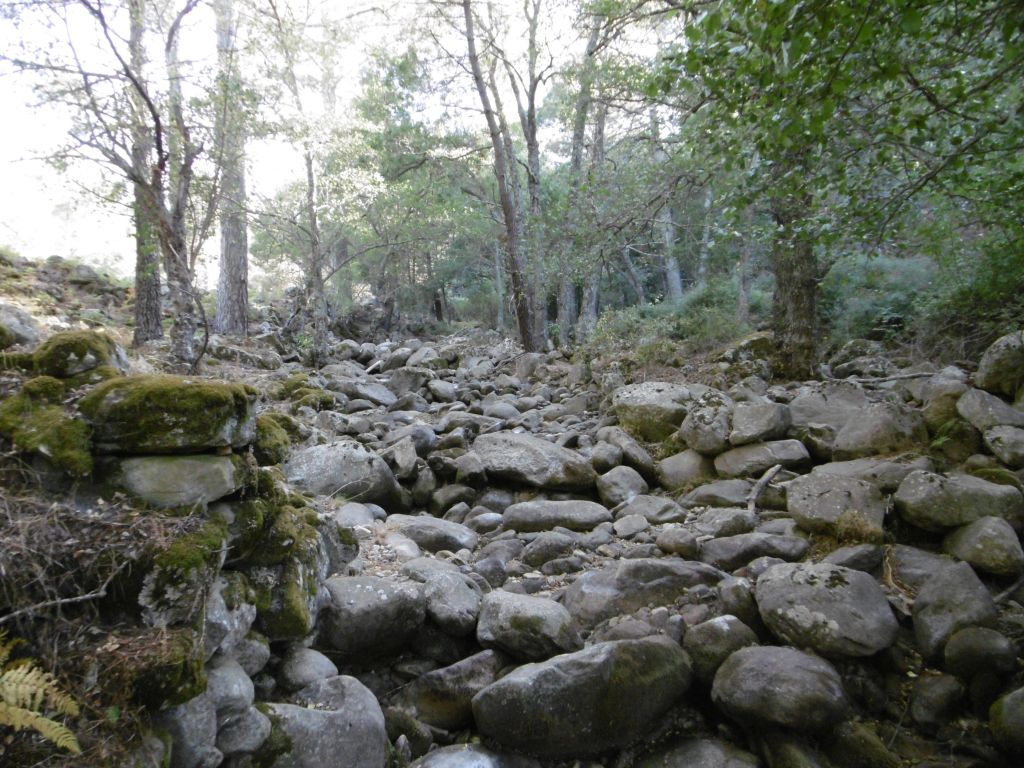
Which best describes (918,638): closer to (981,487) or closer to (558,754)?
(981,487)

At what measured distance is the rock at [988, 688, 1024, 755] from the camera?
109 inches

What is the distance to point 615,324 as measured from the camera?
12227 mm

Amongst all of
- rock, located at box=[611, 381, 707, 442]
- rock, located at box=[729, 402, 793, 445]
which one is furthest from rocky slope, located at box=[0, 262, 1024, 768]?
rock, located at box=[611, 381, 707, 442]

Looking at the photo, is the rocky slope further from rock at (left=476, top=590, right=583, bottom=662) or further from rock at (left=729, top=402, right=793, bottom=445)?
rock at (left=729, top=402, right=793, bottom=445)

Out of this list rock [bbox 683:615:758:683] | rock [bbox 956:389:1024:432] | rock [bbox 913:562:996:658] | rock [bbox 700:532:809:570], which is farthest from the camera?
rock [bbox 956:389:1024:432]

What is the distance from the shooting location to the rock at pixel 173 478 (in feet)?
9.03

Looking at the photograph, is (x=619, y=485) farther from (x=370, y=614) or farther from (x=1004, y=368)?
(x=1004, y=368)

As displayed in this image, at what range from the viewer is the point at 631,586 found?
4.12 meters

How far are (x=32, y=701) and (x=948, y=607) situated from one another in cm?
410

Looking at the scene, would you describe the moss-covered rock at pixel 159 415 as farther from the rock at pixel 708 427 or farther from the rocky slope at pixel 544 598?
the rock at pixel 708 427

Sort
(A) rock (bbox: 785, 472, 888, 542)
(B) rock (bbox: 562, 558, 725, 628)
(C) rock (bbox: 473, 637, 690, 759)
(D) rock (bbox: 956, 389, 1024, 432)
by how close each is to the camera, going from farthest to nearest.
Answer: (D) rock (bbox: 956, 389, 1024, 432), (A) rock (bbox: 785, 472, 888, 542), (B) rock (bbox: 562, 558, 725, 628), (C) rock (bbox: 473, 637, 690, 759)

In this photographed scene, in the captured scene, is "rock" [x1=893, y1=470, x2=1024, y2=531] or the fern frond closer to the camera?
the fern frond

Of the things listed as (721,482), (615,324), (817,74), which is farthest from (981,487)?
(615,324)

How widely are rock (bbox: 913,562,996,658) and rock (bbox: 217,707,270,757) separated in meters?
3.32
